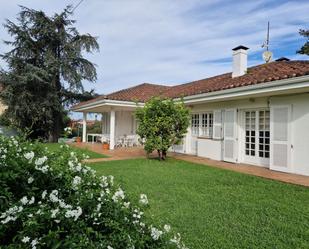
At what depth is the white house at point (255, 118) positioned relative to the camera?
836cm

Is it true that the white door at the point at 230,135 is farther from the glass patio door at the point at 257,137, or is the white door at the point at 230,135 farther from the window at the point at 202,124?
the window at the point at 202,124

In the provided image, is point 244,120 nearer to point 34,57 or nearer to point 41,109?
point 41,109

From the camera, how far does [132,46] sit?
16766mm

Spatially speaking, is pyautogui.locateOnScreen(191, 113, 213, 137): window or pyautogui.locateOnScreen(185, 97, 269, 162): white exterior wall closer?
pyautogui.locateOnScreen(185, 97, 269, 162): white exterior wall

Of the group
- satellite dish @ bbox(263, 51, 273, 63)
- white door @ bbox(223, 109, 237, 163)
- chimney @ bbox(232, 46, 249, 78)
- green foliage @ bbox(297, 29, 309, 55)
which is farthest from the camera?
green foliage @ bbox(297, 29, 309, 55)

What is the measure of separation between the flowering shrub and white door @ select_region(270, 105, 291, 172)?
26.5 ft

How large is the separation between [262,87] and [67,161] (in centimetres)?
791

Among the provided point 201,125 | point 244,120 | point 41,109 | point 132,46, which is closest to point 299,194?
point 244,120

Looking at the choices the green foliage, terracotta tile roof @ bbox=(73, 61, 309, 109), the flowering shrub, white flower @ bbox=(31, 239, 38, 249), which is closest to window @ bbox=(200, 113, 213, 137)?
terracotta tile roof @ bbox=(73, 61, 309, 109)

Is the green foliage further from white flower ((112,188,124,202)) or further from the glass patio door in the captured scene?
white flower ((112,188,124,202))

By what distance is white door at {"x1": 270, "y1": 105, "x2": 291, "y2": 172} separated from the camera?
28.6ft

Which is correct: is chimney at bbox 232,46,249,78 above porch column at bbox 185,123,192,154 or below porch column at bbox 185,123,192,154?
above

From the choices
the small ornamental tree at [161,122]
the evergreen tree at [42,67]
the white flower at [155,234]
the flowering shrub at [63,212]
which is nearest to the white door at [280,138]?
the small ornamental tree at [161,122]

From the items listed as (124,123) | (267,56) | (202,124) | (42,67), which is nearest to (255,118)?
(202,124)
